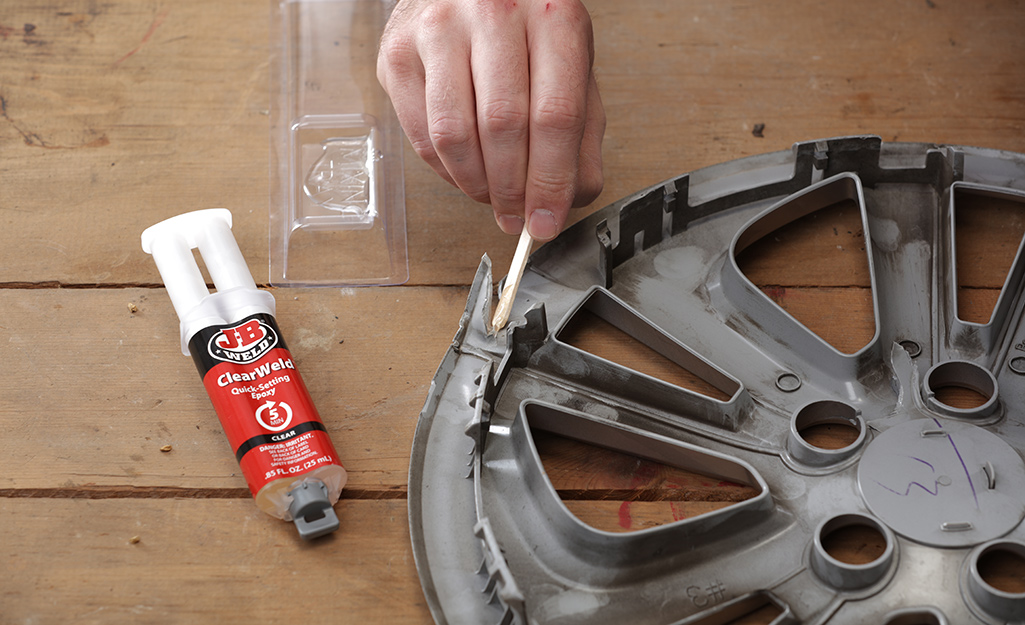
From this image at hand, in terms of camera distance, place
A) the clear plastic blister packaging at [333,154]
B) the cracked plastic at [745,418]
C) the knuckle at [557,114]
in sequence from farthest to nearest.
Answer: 1. the clear plastic blister packaging at [333,154]
2. the knuckle at [557,114]
3. the cracked plastic at [745,418]

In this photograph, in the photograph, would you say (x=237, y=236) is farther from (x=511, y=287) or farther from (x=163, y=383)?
(x=511, y=287)

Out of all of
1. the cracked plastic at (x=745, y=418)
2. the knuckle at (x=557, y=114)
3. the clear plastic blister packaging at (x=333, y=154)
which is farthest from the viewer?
the clear plastic blister packaging at (x=333, y=154)

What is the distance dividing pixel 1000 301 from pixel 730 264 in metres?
0.23

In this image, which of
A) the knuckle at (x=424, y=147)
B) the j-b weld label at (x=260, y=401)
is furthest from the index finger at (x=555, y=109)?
the j-b weld label at (x=260, y=401)

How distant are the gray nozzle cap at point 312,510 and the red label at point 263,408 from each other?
0.05 ft

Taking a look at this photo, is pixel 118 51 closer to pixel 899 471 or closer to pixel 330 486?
pixel 330 486

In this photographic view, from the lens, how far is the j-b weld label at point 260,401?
2.30 feet

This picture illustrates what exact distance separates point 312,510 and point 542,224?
1.01 ft

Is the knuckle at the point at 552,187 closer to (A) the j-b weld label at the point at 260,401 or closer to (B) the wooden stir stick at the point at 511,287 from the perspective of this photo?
(B) the wooden stir stick at the point at 511,287

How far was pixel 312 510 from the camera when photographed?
70 centimetres

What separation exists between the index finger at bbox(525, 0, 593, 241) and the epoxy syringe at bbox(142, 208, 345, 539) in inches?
9.8

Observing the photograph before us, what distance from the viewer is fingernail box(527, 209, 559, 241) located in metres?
0.79

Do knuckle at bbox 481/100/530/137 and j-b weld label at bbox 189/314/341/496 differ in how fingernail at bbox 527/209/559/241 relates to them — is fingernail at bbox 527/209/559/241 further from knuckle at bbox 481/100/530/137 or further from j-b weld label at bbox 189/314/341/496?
j-b weld label at bbox 189/314/341/496

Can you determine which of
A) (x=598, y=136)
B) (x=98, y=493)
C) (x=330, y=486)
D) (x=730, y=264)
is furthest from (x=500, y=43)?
(x=98, y=493)
